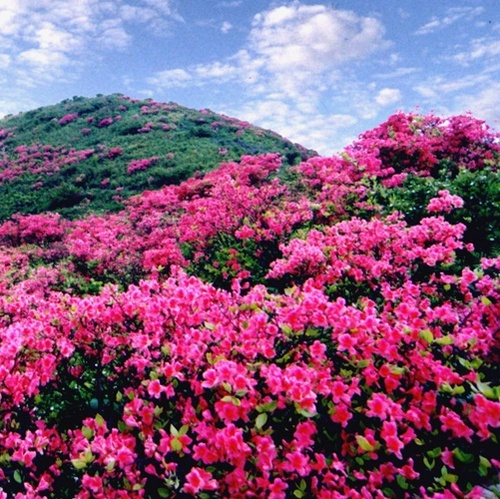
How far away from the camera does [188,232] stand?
915 centimetres

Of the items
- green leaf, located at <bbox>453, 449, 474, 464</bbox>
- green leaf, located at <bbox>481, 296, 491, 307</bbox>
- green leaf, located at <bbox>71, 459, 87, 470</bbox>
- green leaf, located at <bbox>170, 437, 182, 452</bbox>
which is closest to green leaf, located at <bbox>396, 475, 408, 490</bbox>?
green leaf, located at <bbox>453, 449, 474, 464</bbox>

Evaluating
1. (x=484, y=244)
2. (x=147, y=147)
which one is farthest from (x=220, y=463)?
(x=147, y=147)

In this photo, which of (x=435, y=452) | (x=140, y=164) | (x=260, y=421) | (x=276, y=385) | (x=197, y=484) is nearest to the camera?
(x=197, y=484)

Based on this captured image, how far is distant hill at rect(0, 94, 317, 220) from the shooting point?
24109 millimetres

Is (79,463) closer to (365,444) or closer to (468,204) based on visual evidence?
(365,444)

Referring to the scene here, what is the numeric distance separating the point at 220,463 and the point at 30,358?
2.21 meters

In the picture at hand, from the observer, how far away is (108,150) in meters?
30.8

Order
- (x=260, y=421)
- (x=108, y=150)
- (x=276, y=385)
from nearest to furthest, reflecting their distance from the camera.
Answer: (x=260, y=421)
(x=276, y=385)
(x=108, y=150)

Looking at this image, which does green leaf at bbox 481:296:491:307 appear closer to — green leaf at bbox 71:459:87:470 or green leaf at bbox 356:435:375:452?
green leaf at bbox 356:435:375:452

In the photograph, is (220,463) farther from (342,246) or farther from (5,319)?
(5,319)

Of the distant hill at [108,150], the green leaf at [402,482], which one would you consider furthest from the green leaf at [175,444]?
the distant hill at [108,150]

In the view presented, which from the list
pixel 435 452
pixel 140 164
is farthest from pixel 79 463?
pixel 140 164

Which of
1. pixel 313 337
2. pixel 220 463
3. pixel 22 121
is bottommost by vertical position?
pixel 220 463

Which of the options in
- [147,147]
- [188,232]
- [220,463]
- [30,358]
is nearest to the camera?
[220,463]
